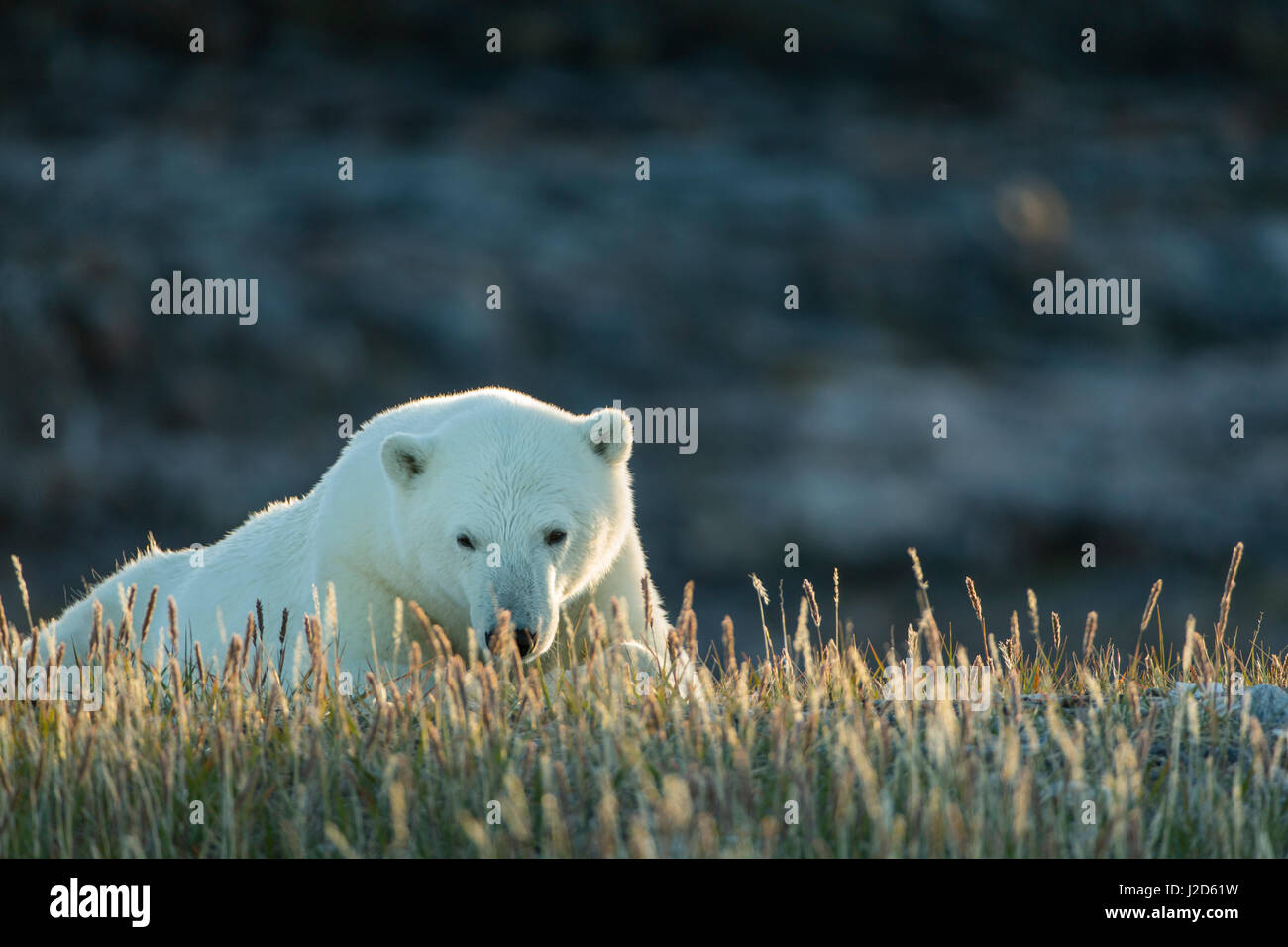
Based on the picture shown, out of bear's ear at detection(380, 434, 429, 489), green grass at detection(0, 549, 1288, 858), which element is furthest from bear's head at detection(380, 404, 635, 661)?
green grass at detection(0, 549, 1288, 858)

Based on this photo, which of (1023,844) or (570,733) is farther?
(570,733)

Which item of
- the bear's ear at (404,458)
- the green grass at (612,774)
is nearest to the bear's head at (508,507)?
the bear's ear at (404,458)

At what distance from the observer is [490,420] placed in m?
6.89

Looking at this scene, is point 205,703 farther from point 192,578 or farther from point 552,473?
point 192,578

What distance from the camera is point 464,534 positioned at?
20.9 ft

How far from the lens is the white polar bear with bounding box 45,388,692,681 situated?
6.34m

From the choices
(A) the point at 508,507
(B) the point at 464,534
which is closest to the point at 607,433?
(A) the point at 508,507

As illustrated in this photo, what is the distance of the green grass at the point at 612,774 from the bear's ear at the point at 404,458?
1492 millimetres

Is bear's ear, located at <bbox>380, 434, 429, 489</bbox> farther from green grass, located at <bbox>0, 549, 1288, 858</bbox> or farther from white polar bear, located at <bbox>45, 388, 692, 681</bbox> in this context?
green grass, located at <bbox>0, 549, 1288, 858</bbox>

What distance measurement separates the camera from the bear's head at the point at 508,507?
6234 millimetres

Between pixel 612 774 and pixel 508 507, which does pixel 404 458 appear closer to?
pixel 508 507

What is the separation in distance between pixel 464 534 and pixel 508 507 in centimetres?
25
